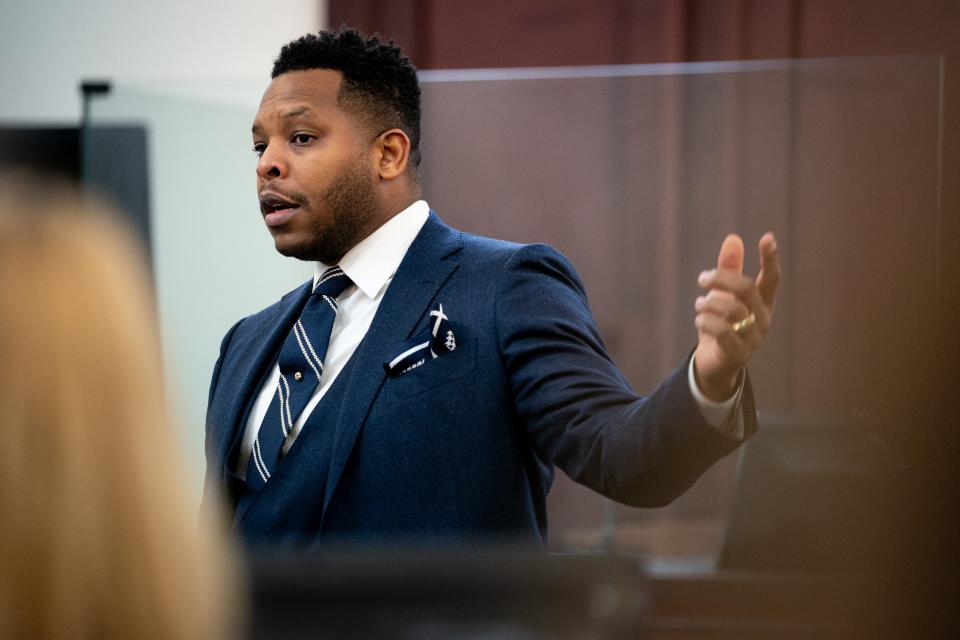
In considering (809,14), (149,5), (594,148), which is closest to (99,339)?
(594,148)

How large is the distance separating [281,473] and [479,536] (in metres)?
0.30

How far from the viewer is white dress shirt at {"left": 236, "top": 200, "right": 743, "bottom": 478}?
183cm

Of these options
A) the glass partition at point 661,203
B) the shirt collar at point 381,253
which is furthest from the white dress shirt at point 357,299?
the glass partition at point 661,203

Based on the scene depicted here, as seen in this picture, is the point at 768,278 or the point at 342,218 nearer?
the point at 768,278

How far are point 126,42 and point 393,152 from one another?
6.57 feet

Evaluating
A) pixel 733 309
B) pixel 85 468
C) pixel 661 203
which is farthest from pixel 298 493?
pixel 661 203

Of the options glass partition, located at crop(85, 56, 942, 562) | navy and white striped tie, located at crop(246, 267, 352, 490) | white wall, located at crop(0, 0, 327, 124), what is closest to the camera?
navy and white striped tie, located at crop(246, 267, 352, 490)

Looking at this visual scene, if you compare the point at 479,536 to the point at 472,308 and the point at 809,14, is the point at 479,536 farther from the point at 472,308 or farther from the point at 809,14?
the point at 809,14

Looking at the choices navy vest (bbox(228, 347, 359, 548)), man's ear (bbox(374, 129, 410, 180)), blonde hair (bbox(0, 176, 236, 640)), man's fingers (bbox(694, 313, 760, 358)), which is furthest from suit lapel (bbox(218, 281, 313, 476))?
blonde hair (bbox(0, 176, 236, 640))

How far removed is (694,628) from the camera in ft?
7.39

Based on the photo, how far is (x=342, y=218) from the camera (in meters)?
1.95

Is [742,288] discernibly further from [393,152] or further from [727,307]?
[393,152]

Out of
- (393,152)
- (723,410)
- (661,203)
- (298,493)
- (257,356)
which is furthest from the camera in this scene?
(661,203)

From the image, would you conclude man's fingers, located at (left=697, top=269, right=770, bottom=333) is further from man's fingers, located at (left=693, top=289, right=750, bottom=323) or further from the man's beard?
the man's beard
